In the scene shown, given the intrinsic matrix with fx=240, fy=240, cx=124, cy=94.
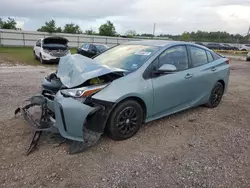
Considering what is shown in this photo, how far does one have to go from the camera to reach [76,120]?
3.11 m

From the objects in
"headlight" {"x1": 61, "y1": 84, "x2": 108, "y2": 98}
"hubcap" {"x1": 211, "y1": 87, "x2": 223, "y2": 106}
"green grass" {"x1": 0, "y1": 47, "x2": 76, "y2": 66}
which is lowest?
"green grass" {"x1": 0, "y1": 47, "x2": 76, "y2": 66}

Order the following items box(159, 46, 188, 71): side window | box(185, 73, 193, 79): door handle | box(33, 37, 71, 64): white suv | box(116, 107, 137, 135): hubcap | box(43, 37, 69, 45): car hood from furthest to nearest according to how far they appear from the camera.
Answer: box(43, 37, 69, 45): car hood < box(33, 37, 71, 64): white suv < box(185, 73, 193, 79): door handle < box(159, 46, 188, 71): side window < box(116, 107, 137, 135): hubcap

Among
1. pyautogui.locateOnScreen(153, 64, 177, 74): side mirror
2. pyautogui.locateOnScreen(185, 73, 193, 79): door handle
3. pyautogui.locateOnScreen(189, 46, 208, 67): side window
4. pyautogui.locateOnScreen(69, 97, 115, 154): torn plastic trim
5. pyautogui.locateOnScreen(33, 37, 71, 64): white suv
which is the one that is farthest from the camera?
pyautogui.locateOnScreen(33, 37, 71, 64): white suv

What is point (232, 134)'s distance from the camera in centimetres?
411

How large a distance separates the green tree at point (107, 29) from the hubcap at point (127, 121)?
116ft

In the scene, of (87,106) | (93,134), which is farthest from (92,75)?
(93,134)

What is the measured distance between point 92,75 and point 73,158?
44.8 inches

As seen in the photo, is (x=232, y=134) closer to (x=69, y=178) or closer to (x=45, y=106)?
(x=69, y=178)

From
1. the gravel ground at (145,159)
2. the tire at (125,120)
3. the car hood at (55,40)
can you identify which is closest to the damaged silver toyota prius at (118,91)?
the tire at (125,120)

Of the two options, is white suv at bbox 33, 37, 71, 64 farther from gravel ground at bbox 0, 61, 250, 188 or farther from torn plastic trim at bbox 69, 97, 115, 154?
torn plastic trim at bbox 69, 97, 115, 154

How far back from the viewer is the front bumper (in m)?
3.11

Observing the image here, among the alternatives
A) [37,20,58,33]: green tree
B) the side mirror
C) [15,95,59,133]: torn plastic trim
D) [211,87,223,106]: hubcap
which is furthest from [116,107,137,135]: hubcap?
[37,20,58,33]: green tree

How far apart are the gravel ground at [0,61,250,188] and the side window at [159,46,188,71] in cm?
107

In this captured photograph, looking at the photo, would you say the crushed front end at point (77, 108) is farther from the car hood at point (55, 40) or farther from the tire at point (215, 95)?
the car hood at point (55, 40)
